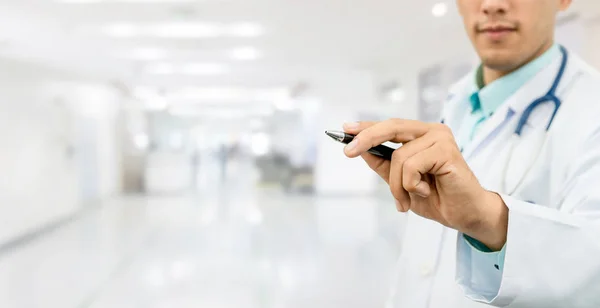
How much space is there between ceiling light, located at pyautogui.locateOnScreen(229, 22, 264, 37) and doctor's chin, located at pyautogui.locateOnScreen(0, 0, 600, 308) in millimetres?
47

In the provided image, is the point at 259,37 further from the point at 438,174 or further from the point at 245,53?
the point at 438,174

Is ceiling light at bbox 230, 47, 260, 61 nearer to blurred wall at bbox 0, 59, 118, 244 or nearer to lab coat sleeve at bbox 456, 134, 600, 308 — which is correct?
blurred wall at bbox 0, 59, 118, 244

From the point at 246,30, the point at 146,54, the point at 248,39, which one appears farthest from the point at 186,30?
the point at 146,54

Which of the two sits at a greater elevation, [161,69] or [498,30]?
[161,69]

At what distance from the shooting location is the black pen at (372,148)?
0.55m

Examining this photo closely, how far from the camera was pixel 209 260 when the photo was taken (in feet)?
14.9

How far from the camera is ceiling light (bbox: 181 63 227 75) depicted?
777 centimetres

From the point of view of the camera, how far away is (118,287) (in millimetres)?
3791

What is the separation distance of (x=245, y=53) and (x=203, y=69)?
1856 millimetres

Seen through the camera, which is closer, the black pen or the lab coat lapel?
the black pen

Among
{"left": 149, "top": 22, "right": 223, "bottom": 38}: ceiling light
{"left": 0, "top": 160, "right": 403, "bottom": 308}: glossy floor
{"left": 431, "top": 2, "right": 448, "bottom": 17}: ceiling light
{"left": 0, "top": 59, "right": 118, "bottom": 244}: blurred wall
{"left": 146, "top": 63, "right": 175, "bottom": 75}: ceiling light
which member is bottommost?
{"left": 0, "top": 160, "right": 403, "bottom": 308}: glossy floor

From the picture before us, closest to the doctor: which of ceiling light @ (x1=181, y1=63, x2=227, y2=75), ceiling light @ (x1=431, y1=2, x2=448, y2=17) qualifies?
ceiling light @ (x1=431, y1=2, x2=448, y2=17)

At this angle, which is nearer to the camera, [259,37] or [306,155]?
[259,37]

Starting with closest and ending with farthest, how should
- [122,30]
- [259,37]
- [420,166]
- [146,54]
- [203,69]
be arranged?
1. [420,166]
2. [122,30]
3. [259,37]
4. [146,54]
5. [203,69]
